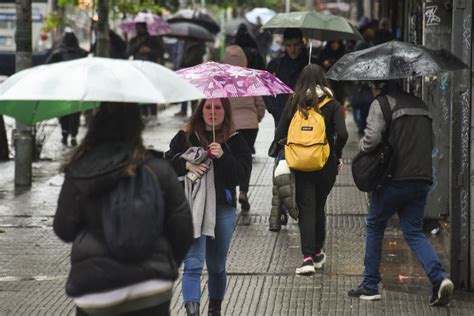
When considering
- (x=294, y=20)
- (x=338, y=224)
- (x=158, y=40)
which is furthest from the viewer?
(x=158, y=40)

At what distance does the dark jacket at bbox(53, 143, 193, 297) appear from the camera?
15.3 ft

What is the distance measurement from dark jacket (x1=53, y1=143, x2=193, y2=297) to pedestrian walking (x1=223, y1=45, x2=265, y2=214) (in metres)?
6.91

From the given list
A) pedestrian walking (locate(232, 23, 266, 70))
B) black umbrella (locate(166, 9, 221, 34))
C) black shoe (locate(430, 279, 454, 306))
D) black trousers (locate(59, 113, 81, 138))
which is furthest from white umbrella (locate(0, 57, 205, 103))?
black umbrella (locate(166, 9, 221, 34))

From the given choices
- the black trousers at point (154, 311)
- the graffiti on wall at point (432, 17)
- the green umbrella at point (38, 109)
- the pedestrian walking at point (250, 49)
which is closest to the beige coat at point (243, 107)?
the pedestrian walking at point (250, 49)

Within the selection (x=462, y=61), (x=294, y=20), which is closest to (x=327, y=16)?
(x=294, y=20)

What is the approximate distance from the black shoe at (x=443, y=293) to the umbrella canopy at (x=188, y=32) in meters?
16.9

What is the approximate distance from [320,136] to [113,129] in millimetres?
4267

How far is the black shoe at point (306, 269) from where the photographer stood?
8.96 meters

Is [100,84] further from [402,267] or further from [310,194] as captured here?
[402,267]

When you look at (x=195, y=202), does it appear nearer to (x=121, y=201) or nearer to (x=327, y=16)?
(x=121, y=201)

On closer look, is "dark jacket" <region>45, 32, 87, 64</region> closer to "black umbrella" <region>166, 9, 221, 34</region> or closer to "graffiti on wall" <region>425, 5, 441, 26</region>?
"black umbrella" <region>166, 9, 221, 34</region>

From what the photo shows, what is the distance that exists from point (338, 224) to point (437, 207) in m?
1.17

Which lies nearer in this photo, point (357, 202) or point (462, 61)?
point (462, 61)

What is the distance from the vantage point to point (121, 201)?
465 centimetres
